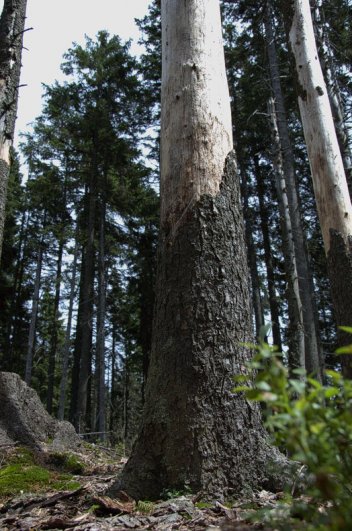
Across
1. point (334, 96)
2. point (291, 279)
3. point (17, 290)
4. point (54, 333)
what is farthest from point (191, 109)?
point (17, 290)

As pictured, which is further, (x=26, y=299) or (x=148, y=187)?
(x=26, y=299)

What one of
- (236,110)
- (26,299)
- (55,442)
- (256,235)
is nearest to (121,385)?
(26,299)

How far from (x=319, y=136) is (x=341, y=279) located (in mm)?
2438

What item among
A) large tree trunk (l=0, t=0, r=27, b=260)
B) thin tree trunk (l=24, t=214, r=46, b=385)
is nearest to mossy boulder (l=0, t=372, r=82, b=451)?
large tree trunk (l=0, t=0, r=27, b=260)

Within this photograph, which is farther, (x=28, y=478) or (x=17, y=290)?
(x=17, y=290)

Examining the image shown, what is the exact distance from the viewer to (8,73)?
746 centimetres

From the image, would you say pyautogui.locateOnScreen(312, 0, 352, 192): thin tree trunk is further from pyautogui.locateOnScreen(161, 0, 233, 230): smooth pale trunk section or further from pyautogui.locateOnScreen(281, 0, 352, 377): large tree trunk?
pyautogui.locateOnScreen(161, 0, 233, 230): smooth pale trunk section

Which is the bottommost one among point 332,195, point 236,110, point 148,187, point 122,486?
point 122,486

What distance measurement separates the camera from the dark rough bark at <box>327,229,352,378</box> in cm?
556

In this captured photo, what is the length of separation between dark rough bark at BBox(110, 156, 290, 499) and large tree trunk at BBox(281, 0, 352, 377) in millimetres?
2191

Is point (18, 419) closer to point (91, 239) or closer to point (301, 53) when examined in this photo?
point (301, 53)

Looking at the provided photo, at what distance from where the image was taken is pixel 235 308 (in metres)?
3.15

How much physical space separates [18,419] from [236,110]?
16517 millimetres

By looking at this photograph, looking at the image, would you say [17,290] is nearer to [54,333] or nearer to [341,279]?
[54,333]
